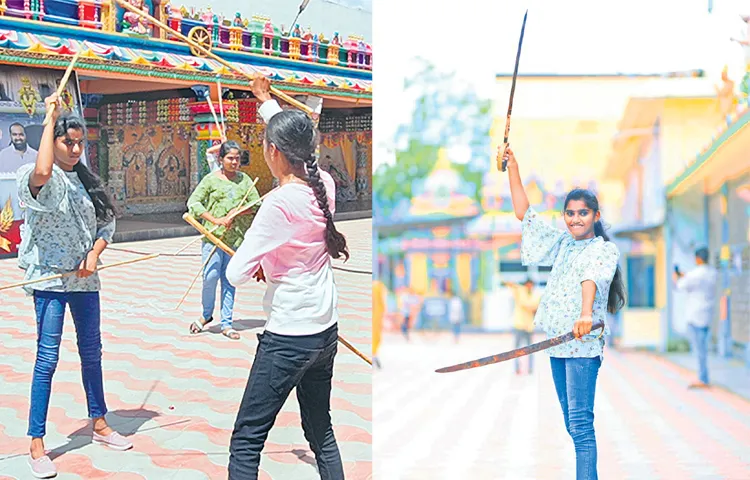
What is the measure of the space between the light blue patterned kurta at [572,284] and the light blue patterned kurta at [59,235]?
4.14 ft

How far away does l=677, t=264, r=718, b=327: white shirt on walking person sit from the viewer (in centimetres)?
246

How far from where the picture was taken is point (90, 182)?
2.67 meters

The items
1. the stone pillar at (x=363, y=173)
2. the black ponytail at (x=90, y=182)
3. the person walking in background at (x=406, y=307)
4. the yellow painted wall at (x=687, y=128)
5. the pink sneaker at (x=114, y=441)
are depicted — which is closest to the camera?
the yellow painted wall at (x=687, y=128)

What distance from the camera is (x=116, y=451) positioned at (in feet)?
9.24

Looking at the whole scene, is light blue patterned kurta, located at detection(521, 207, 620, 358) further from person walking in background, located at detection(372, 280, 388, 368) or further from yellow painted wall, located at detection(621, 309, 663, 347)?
person walking in background, located at detection(372, 280, 388, 368)

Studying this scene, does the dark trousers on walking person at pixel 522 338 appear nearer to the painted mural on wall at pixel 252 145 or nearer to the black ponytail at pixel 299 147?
the black ponytail at pixel 299 147

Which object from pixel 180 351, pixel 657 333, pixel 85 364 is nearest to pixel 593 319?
pixel 657 333

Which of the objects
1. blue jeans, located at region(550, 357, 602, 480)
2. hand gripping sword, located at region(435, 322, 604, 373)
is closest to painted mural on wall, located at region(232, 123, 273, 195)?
hand gripping sword, located at region(435, 322, 604, 373)

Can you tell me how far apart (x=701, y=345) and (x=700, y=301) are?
0.12 m

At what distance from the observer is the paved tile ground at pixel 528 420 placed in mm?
2510

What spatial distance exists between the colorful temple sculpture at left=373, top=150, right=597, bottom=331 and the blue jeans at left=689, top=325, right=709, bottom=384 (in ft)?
1.37

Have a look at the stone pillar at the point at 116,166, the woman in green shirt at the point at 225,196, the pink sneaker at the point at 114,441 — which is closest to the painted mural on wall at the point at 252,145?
the stone pillar at the point at 116,166

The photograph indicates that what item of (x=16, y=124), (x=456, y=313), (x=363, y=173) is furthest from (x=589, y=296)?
(x=363, y=173)

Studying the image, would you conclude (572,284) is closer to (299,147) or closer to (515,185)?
(515,185)
